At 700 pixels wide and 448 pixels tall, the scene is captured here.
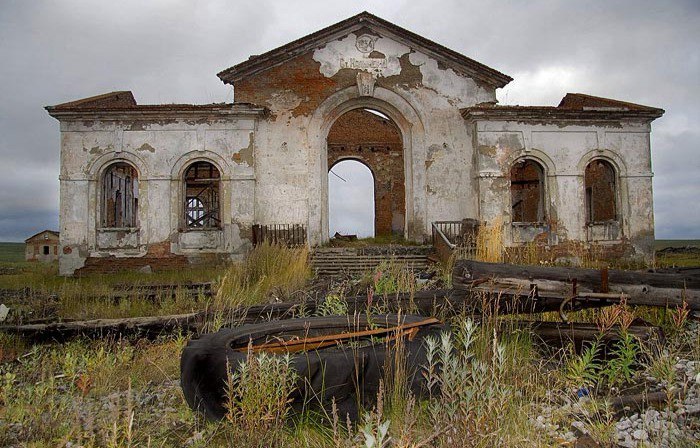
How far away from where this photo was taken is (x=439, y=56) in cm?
1431

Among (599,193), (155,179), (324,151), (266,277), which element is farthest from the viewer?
(599,193)

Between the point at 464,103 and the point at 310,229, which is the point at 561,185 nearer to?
the point at 464,103

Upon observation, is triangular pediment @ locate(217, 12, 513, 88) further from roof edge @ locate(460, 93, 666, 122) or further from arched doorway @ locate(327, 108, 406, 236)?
arched doorway @ locate(327, 108, 406, 236)

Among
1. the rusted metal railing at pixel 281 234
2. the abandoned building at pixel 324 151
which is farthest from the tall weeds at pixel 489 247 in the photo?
the rusted metal railing at pixel 281 234

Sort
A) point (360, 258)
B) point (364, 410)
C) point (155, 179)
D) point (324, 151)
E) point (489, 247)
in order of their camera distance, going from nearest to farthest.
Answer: point (364, 410)
point (489, 247)
point (360, 258)
point (155, 179)
point (324, 151)

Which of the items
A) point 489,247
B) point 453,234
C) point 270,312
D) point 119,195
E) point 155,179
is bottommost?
point 270,312

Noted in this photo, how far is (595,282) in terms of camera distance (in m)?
4.79

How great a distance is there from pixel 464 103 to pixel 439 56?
5.40 feet

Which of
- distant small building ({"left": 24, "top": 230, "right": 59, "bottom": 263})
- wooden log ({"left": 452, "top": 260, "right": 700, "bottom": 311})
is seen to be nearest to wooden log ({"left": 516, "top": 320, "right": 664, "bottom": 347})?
wooden log ({"left": 452, "top": 260, "right": 700, "bottom": 311})

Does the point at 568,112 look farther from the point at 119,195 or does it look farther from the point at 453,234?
the point at 119,195

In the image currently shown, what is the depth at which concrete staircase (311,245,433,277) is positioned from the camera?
11.8 m

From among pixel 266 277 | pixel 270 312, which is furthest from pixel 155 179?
pixel 270 312

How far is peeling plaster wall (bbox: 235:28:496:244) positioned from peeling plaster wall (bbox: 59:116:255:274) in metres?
0.66

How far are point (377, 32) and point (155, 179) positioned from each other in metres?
8.10
